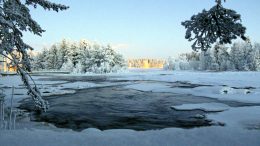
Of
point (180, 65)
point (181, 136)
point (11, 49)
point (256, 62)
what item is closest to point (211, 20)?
point (181, 136)

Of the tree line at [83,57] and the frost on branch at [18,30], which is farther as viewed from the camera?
the tree line at [83,57]

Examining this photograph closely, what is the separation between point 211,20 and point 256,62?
9193cm

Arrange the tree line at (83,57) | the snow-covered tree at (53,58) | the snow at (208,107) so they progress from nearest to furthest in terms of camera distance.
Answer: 1. the snow at (208,107)
2. the tree line at (83,57)
3. the snow-covered tree at (53,58)

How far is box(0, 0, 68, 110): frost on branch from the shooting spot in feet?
26.7

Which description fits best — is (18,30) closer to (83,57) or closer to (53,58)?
(83,57)

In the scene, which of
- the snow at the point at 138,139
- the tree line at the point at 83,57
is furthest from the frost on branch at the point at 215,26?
the tree line at the point at 83,57

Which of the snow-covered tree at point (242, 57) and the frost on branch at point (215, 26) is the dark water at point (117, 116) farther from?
the snow-covered tree at point (242, 57)

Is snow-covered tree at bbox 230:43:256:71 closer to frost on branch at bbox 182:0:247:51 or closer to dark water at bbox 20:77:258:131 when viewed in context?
dark water at bbox 20:77:258:131

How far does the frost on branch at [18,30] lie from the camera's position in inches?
320

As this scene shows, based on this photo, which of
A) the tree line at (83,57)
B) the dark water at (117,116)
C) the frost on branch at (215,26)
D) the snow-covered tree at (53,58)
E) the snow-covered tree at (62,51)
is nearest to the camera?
the frost on branch at (215,26)

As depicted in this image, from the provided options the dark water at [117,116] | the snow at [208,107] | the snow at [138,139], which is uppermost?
the snow at [138,139]

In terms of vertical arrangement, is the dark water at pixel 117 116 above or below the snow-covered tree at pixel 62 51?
below

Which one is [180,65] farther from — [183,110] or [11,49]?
[11,49]

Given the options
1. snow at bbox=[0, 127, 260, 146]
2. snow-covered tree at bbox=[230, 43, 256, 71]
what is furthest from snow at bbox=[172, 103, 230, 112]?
snow-covered tree at bbox=[230, 43, 256, 71]
